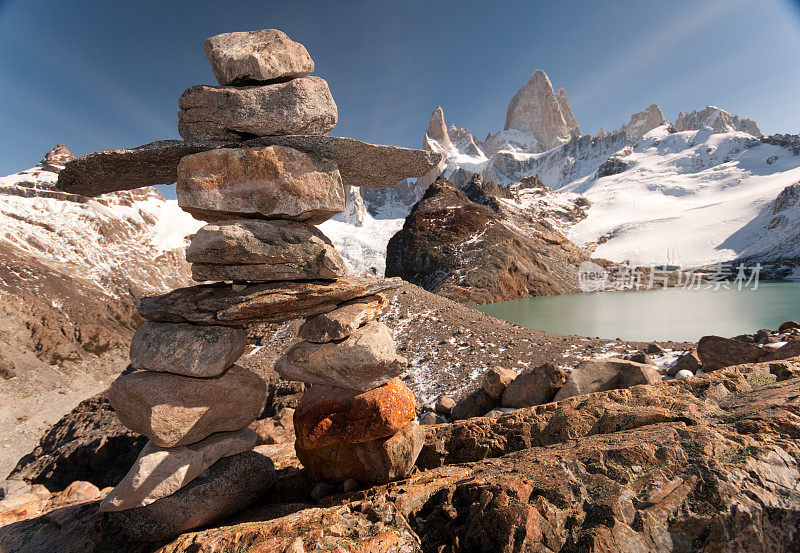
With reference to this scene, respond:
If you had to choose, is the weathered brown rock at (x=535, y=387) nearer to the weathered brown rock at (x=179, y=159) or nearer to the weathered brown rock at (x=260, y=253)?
the weathered brown rock at (x=260, y=253)

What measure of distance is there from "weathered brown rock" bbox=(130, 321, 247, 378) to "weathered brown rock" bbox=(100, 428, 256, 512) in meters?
1.11

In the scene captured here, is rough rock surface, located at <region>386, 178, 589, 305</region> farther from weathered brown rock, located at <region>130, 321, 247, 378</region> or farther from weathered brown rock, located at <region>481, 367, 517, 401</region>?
weathered brown rock, located at <region>130, 321, 247, 378</region>

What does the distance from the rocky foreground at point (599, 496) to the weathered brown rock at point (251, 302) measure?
2827 millimetres

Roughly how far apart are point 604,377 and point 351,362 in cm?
629

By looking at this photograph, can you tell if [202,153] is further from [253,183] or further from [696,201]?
[696,201]

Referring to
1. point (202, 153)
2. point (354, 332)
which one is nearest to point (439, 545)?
point (354, 332)

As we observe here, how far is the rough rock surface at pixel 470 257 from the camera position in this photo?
53469mm

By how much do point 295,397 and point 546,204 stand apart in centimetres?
13664

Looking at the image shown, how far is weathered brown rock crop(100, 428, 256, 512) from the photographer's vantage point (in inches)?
181

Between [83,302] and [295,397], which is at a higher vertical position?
[295,397]

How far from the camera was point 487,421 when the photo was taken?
19.0 ft

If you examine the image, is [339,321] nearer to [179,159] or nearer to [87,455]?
[179,159]

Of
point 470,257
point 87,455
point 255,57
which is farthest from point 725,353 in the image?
point 470,257

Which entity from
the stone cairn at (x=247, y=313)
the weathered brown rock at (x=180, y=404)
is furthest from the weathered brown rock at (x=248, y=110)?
the weathered brown rock at (x=180, y=404)
